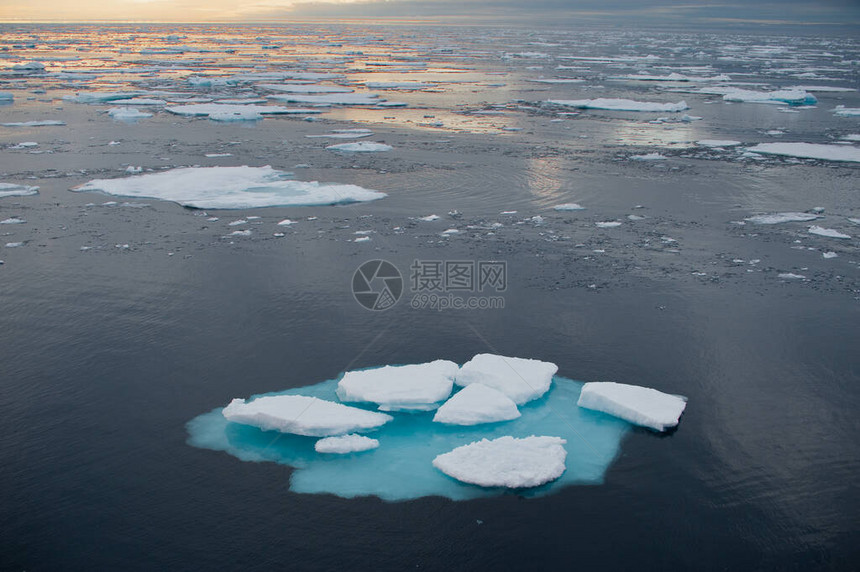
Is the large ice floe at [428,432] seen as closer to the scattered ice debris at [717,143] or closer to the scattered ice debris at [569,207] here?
the scattered ice debris at [569,207]

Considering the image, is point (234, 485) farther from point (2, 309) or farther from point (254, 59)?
point (254, 59)

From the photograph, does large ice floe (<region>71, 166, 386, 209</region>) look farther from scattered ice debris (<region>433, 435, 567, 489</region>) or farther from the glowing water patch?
scattered ice debris (<region>433, 435, 567, 489</region>)

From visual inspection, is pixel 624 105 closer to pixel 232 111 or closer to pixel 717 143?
pixel 717 143

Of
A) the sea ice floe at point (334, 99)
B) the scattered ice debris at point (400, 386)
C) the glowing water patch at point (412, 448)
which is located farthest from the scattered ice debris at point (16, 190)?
the sea ice floe at point (334, 99)

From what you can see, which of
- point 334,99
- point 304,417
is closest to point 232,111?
point 334,99

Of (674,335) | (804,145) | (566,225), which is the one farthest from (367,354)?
(804,145)

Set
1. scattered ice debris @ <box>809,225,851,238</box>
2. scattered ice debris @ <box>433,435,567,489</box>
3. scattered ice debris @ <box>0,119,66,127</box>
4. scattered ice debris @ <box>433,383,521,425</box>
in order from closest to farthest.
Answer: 1. scattered ice debris @ <box>433,435,567,489</box>
2. scattered ice debris @ <box>433,383,521,425</box>
3. scattered ice debris @ <box>809,225,851,238</box>
4. scattered ice debris @ <box>0,119,66,127</box>

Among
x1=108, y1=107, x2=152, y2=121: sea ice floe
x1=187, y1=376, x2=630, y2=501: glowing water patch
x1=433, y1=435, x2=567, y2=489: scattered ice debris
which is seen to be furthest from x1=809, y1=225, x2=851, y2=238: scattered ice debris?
x1=108, y1=107, x2=152, y2=121: sea ice floe
